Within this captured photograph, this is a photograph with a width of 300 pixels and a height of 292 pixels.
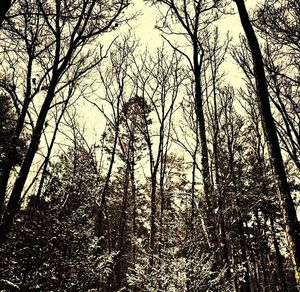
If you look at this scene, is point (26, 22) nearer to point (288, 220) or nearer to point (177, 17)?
point (177, 17)

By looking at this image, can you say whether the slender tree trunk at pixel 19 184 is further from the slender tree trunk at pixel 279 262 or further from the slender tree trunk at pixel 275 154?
the slender tree trunk at pixel 279 262

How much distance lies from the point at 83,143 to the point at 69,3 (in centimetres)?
835

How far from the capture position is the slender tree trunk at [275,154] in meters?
4.95

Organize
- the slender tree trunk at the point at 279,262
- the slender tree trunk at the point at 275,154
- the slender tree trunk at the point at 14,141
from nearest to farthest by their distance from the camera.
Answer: the slender tree trunk at the point at 275,154 → the slender tree trunk at the point at 14,141 → the slender tree trunk at the point at 279,262

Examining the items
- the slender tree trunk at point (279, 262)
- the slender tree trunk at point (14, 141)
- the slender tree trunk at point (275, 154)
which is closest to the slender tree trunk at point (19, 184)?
the slender tree trunk at point (14, 141)

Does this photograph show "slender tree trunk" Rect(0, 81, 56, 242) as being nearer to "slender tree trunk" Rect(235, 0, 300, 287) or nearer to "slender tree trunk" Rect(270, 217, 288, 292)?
"slender tree trunk" Rect(235, 0, 300, 287)

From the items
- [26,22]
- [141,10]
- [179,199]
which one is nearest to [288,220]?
[179,199]

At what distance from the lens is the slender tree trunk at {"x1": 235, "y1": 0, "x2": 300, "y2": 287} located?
4.95m

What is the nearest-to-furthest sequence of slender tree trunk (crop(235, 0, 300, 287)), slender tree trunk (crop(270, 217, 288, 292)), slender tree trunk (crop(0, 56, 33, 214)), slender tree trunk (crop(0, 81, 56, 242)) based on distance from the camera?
slender tree trunk (crop(235, 0, 300, 287))
slender tree trunk (crop(0, 81, 56, 242))
slender tree trunk (crop(0, 56, 33, 214))
slender tree trunk (crop(270, 217, 288, 292))

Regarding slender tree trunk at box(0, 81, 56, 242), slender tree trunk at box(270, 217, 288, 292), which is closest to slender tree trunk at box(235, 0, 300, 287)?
slender tree trunk at box(0, 81, 56, 242)

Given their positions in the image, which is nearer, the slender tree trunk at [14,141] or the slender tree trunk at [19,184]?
the slender tree trunk at [19,184]

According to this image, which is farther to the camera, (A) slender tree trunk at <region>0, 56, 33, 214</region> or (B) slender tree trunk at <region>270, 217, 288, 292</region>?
(B) slender tree trunk at <region>270, 217, 288, 292</region>

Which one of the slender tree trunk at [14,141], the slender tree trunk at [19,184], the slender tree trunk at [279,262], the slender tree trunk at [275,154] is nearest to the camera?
the slender tree trunk at [275,154]

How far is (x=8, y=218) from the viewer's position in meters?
6.25
